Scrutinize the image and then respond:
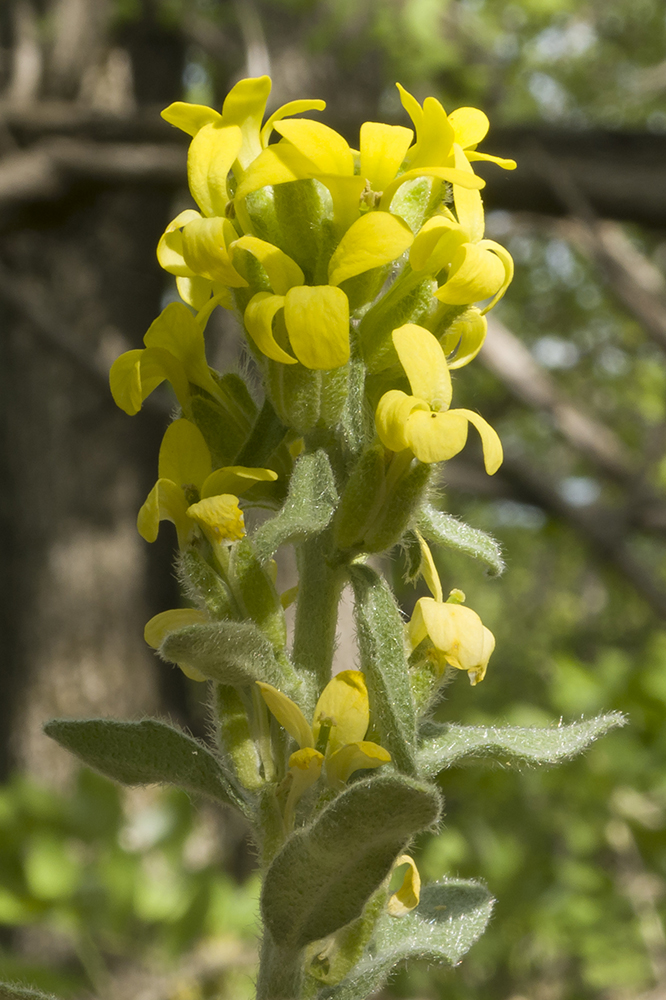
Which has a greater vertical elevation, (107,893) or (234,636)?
(234,636)

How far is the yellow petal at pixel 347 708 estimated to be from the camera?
0.84 metres

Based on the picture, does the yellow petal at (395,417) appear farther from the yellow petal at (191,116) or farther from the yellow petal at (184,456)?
the yellow petal at (191,116)

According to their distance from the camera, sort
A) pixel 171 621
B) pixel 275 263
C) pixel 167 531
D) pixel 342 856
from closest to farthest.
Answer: pixel 342 856
pixel 275 263
pixel 171 621
pixel 167 531

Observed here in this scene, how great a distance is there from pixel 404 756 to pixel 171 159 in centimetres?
417

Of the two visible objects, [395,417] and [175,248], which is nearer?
[395,417]

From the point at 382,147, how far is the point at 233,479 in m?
0.36

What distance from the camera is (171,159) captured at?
4.39 m

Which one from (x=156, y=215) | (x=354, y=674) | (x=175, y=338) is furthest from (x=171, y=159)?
(x=354, y=674)

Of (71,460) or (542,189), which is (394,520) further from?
(71,460)

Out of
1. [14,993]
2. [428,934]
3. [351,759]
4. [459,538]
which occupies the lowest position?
[428,934]

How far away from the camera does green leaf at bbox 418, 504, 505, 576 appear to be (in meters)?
0.90

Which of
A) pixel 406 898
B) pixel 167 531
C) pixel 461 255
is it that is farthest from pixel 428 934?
pixel 167 531

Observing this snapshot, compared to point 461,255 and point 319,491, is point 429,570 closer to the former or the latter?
point 319,491

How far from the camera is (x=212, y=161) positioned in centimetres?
90
